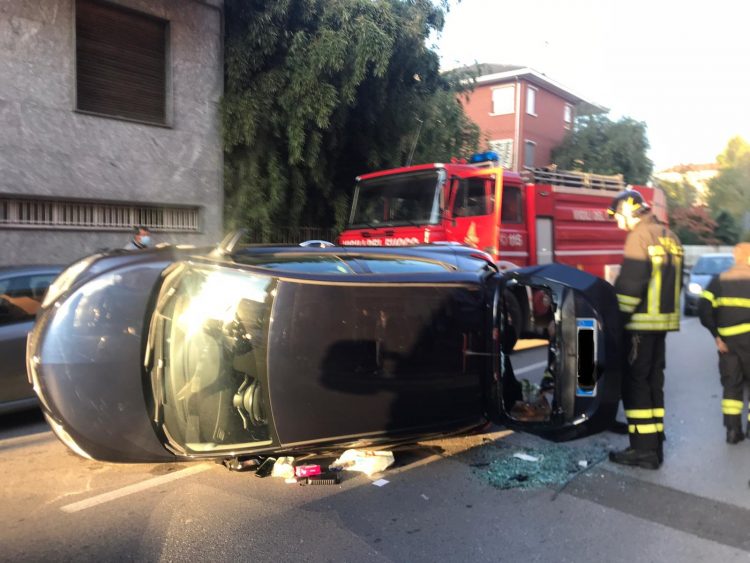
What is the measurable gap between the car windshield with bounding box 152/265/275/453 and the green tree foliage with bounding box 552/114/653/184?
946 inches

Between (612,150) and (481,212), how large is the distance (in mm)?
20820

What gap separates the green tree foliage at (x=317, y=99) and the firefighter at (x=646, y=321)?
24.1 feet

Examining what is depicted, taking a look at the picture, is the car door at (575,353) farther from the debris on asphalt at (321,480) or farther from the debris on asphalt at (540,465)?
the debris on asphalt at (321,480)

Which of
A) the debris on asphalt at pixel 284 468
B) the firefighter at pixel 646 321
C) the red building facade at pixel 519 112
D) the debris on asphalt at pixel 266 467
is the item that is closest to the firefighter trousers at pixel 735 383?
the firefighter at pixel 646 321

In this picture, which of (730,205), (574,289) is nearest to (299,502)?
(574,289)

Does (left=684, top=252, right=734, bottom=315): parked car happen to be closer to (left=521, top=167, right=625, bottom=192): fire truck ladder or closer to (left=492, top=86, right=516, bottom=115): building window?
(left=521, top=167, right=625, bottom=192): fire truck ladder

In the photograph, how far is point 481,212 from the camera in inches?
341

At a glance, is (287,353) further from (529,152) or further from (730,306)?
(529,152)

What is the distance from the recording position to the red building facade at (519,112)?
92.4 feet

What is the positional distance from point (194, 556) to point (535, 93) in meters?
29.5

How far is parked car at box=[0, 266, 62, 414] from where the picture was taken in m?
5.27

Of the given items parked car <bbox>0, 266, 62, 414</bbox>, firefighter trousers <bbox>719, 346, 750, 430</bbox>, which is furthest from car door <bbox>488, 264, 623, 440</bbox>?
parked car <bbox>0, 266, 62, 414</bbox>

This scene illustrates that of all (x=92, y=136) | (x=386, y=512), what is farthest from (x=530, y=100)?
(x=386, y=512)

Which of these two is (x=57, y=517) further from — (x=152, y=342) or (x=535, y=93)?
(x=535, y=93)
